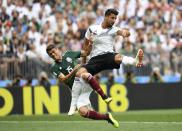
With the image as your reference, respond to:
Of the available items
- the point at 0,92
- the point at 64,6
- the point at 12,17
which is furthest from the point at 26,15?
the point at 0,92

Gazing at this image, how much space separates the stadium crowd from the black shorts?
7764mm

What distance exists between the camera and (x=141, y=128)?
10930 millimetres

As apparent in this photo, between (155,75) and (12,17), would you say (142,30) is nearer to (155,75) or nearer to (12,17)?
(155,75)

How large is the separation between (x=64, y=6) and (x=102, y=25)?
12.1 metres

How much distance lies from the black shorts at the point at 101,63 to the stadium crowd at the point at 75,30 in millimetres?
7764

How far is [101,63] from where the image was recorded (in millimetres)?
10266

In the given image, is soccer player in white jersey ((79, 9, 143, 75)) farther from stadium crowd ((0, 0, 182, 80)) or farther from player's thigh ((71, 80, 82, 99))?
stadium crowd ((0, 0, 182, 80))

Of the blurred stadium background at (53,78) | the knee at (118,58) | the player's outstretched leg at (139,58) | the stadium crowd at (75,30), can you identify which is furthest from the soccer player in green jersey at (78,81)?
→ the stadium crowd at (75,30)

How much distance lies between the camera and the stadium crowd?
59.9 feet

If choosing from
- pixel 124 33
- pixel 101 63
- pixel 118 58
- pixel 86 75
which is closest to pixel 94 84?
pixel 86 75

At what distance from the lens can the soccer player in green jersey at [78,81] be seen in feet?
33.0

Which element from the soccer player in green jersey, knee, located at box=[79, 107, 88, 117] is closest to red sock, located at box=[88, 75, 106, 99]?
the soccer player in green jersey

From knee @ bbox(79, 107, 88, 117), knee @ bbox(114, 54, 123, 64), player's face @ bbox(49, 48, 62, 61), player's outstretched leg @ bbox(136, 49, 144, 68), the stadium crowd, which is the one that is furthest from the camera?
the stadium crowd

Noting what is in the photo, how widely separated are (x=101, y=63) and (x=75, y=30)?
10802 mm
